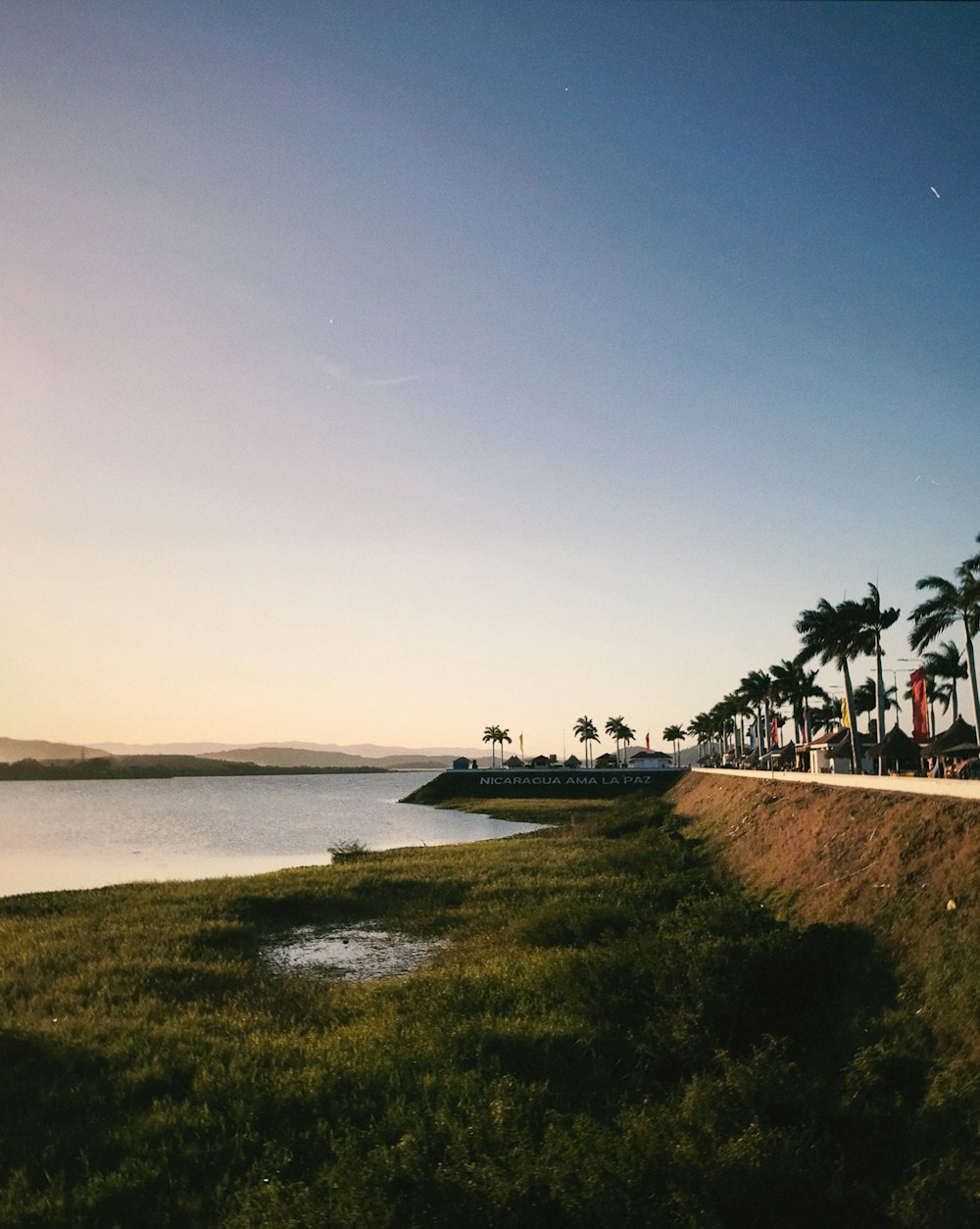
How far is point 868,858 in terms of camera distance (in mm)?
25812

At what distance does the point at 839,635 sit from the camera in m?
82.3

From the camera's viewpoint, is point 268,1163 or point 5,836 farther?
point 5,836

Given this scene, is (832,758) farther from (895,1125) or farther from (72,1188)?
(72,1188)

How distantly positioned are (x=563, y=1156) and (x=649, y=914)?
15.6 meters

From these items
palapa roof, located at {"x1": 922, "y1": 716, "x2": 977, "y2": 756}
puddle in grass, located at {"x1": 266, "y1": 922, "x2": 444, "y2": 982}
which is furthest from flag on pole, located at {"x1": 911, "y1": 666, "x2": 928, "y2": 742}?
puddle in grass, located at {"x1": 266, "y1": 922, "x2": 444, "y2": 982}

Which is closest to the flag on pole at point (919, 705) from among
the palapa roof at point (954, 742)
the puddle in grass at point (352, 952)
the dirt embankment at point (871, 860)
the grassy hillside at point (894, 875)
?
the palapa roof at point (954, 742)

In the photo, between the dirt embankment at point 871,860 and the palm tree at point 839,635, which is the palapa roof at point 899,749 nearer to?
the palm tree at point 839,635

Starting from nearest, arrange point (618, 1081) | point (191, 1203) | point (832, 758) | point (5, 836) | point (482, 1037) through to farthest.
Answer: point (191, 1203) < point (618, 1081) < point (482, 1037) < point (832, 758) < point (5, 836)

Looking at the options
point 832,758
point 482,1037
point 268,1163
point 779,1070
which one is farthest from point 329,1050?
point 832,758

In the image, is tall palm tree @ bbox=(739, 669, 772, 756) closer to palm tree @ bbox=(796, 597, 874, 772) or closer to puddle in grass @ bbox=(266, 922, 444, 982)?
palm tree @ bbox=(796, 597, 874, 772)

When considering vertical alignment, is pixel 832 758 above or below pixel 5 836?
above

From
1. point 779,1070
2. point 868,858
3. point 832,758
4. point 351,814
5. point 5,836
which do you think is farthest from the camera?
point 351,814

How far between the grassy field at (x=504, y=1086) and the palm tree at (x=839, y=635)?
5955 cm

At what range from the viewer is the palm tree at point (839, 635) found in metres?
80.2
